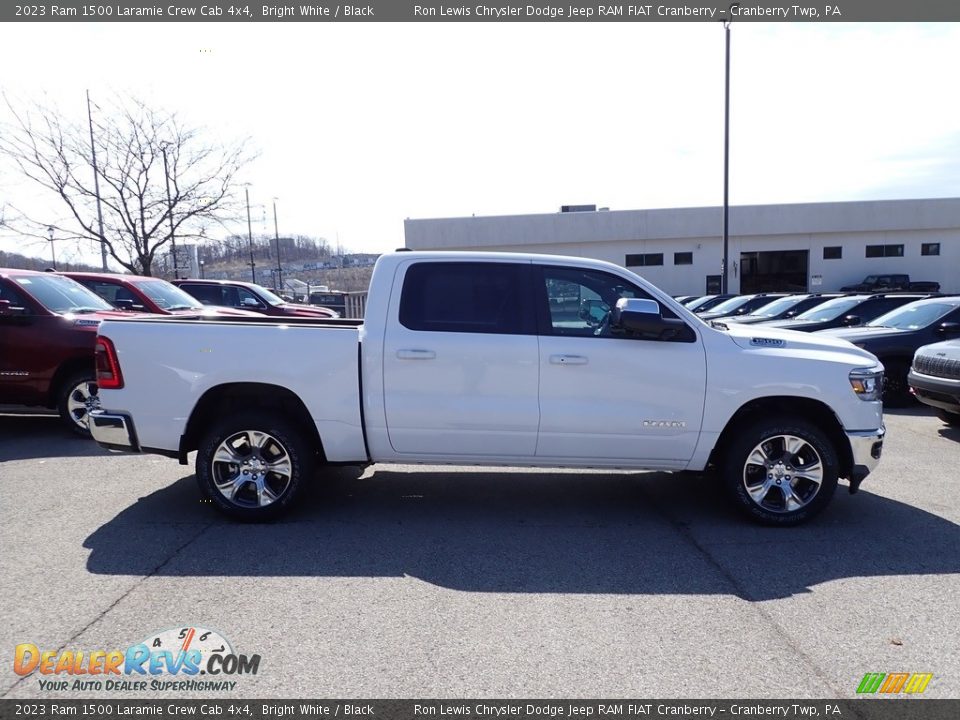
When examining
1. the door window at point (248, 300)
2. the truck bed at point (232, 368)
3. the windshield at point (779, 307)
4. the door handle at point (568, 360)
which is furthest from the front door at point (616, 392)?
the door window at point (248, 300)

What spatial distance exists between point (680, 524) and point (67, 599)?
4.15 m

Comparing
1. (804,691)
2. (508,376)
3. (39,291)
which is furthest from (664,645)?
(39,291)

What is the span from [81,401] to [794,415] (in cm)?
759

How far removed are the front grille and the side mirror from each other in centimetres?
458

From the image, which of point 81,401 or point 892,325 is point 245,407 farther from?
point 892,325

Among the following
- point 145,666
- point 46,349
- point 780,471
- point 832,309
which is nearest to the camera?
point 145,666

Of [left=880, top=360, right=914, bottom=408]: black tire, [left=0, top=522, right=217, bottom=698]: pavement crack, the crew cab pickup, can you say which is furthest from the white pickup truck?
the crew cab pickup

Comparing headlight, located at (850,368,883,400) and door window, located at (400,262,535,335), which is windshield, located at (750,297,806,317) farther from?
door window, located at (400,262,535,335)

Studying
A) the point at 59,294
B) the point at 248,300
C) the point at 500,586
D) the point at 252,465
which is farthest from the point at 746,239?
the point at 500,586

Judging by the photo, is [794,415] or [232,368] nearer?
[232,368]

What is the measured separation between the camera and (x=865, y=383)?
492cm

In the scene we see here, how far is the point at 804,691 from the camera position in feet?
9.64

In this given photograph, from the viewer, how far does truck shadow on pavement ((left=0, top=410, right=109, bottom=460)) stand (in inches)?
279

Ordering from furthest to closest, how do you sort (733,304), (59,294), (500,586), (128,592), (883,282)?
(883,282) → (733,304) → (59,294) → (500,586) → (128,592)
